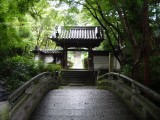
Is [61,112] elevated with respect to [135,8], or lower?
lower

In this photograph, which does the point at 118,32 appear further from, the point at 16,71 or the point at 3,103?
the point at 3,103

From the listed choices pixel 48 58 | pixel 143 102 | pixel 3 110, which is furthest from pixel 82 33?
pixel 3 110

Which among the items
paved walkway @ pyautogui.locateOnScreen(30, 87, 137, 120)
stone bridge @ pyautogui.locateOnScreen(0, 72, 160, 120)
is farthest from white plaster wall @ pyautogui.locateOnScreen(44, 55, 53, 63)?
stone bridge @ pyautogui.locateOnScreen(0, 72, 160, 120)

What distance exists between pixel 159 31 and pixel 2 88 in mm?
10992

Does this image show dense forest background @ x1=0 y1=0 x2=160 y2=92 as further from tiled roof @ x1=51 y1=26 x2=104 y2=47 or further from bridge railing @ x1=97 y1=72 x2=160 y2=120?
tiled roof @ x1=51 y1=26 x2=104 y2=47

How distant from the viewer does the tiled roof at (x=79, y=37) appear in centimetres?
2619

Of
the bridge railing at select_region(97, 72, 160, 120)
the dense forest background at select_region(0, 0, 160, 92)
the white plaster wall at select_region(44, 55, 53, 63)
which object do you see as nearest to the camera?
the bridge railing at select_region(97, 72, 160, 120)

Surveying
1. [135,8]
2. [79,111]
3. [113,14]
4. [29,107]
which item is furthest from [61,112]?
[113,14]

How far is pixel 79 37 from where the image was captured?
87.9 feet

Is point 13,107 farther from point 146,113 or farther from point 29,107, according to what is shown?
point 146,113

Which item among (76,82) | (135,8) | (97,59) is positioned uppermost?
(135,8)

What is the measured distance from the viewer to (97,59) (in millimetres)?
28000

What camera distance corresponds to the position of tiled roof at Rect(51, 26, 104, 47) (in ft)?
85.9

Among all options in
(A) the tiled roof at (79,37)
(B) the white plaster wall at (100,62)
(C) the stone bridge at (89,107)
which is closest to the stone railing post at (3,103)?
(C) the stone bridge at (89,107)
